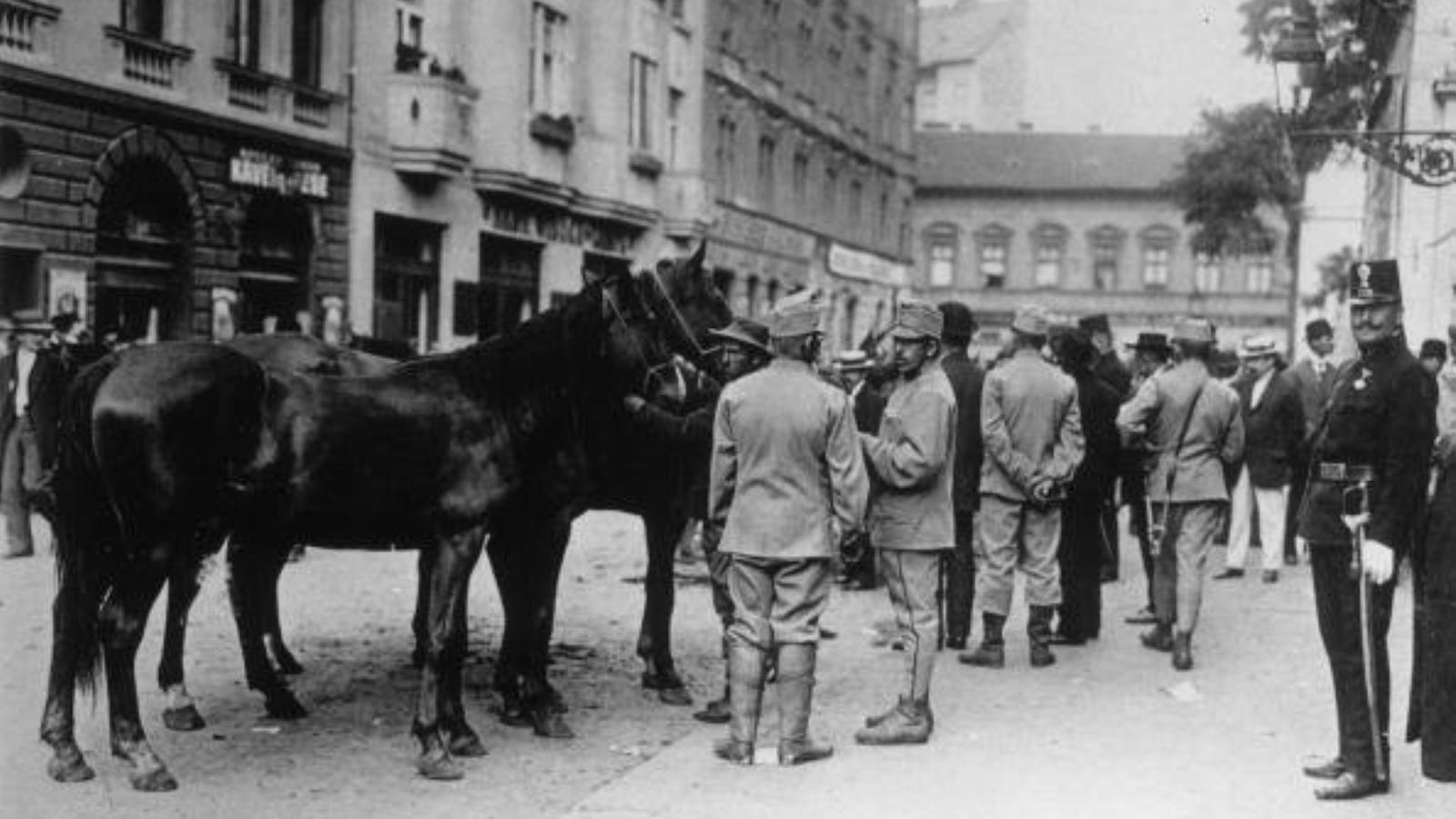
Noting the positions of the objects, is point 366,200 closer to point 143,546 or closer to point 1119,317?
point 143,546

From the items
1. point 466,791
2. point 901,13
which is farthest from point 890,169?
point 466,791

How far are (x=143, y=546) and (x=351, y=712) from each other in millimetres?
1818

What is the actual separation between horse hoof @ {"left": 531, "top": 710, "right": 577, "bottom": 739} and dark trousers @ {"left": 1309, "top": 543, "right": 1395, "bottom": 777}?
3.45 m

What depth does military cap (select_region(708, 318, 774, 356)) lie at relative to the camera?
7.54 meters

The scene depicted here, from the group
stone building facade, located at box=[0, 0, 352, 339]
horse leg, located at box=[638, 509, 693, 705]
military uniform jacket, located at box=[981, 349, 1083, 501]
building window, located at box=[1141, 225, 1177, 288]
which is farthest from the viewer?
building window, located at box=[1141, 225, 1177, 288]

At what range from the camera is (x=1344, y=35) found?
31953 millimetres

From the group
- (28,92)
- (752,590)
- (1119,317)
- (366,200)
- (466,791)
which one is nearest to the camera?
(466,791)

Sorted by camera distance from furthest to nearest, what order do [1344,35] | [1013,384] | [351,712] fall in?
[1344,35] → [1013,384] → [351,712]

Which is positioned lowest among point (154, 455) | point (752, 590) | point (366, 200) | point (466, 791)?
point (466, 791)

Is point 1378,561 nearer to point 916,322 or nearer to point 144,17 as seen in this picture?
point 916,322

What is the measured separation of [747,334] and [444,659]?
2.21 metres

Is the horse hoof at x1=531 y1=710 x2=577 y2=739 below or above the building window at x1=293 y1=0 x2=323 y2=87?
below

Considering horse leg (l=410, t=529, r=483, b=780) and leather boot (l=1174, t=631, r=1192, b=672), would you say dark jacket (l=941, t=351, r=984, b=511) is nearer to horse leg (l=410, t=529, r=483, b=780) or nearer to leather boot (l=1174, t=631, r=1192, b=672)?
leather boot (l=1174, t=631, r=1192, b=672)

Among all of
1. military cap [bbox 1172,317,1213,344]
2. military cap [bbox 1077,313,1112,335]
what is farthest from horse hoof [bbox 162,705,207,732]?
military cap [bbox 1077,313,1112,335]
